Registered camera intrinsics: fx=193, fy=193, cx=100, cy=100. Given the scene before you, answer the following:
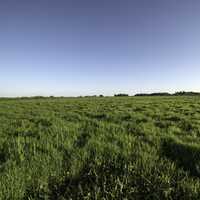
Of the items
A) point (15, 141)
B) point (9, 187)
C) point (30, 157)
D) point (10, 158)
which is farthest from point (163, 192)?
point (15, 141)

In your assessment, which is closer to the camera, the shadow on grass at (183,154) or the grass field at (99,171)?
the grass field at (99,171)

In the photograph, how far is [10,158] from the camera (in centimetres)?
409

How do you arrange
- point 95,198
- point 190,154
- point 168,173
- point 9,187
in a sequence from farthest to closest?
point 190,154 → point 168,173 → point 9,187 → point 95,198

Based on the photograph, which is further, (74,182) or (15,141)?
(15,141)

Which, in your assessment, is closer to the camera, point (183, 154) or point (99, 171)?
point (99, 171)

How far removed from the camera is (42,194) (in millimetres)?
2840

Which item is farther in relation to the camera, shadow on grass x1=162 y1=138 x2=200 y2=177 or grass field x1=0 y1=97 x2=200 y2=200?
shadow on grass x1=162 y1=138 x2=200 y2=177

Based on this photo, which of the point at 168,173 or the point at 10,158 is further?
the point at 10,158

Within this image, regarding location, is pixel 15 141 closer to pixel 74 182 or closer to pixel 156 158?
pixel 74 182

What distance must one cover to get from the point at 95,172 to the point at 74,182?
382mm

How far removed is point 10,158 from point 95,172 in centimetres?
201

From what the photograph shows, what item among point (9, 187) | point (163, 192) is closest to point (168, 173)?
point (163, 192)

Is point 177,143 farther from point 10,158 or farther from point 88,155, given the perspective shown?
point 10,158

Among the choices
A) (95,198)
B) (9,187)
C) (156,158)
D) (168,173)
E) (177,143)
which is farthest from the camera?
(177,143)
